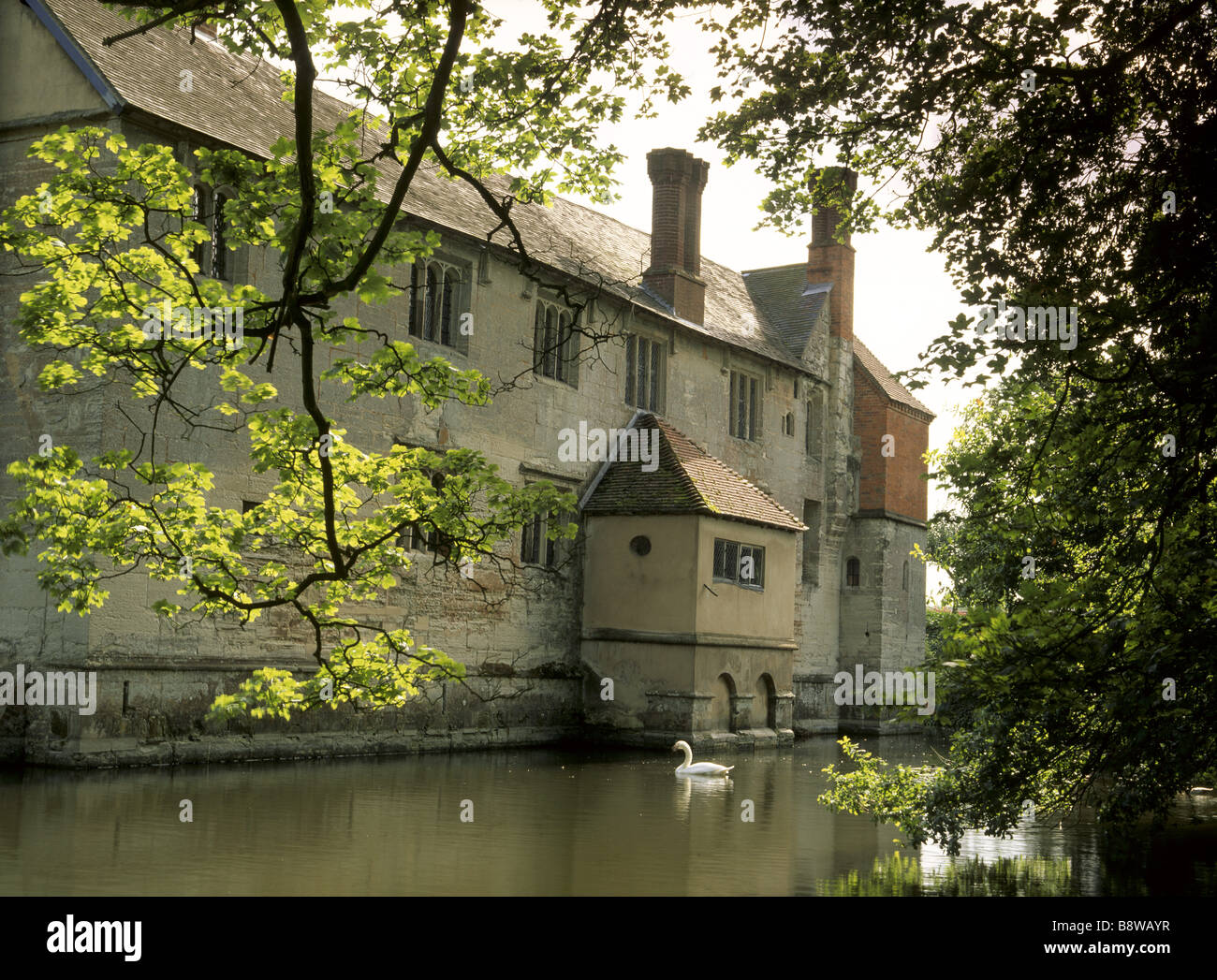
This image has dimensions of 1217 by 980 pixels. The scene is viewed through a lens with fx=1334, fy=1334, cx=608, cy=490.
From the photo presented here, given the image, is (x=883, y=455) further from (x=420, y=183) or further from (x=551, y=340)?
(x=420, y=183)

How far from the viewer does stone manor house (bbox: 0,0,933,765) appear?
16.8 metres

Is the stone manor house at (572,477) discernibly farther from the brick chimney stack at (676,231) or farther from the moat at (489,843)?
the moat at (489,843)

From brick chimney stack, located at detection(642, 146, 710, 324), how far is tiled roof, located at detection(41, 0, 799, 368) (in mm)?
477

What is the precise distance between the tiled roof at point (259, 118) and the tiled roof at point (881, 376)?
534 centimetres

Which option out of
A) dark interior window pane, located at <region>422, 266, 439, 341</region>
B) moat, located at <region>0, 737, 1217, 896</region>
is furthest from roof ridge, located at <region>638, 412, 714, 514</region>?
moat, located at <region>0, 737, 1217, 896</region>

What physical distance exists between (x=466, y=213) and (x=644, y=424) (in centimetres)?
586

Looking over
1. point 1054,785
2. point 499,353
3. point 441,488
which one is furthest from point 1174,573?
point 499,353

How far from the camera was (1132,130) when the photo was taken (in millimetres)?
8203

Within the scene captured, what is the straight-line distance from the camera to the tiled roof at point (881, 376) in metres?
35.5

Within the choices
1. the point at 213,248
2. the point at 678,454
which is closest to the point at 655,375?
the point at 678,454

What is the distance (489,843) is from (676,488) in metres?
13.3

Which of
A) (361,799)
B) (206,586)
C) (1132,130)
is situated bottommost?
(361,799)

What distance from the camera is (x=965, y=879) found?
1030cm
